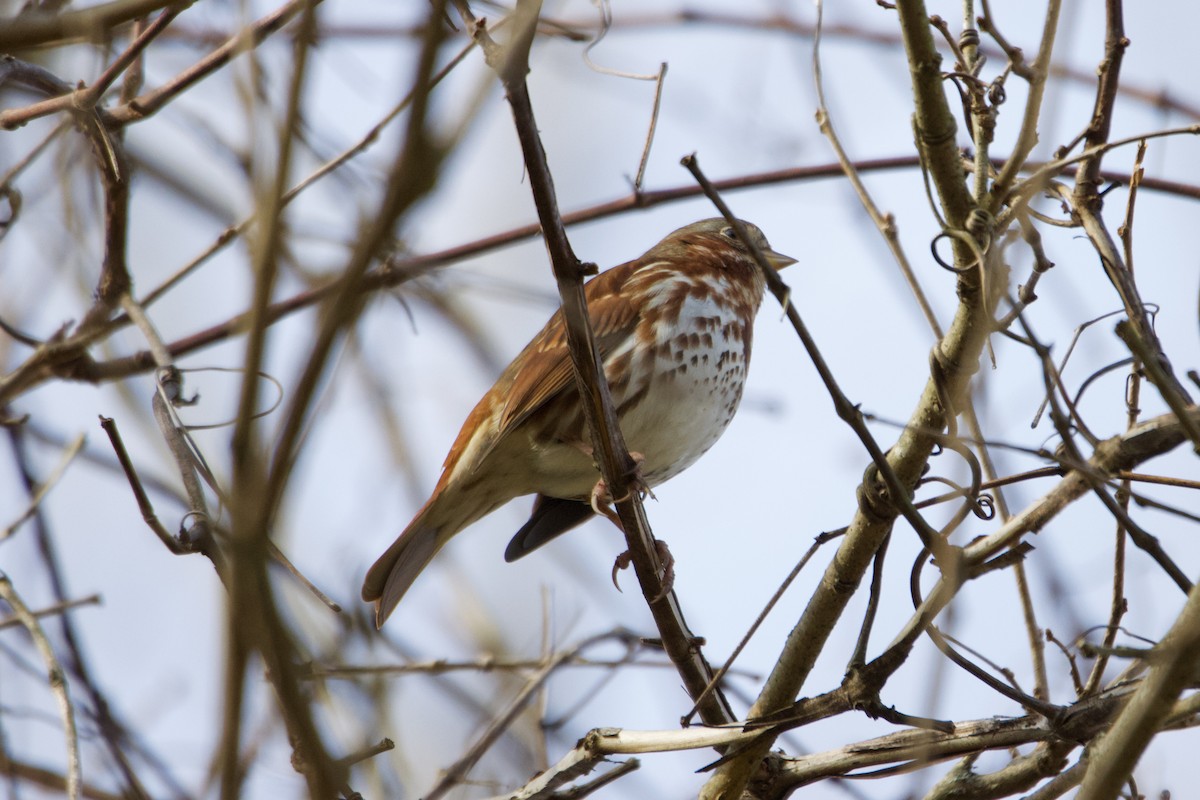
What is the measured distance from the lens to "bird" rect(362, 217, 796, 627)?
4305 millimetres

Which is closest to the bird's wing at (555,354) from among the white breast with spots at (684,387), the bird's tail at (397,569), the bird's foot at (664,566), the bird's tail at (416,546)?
the white breast with spots at (684,387)

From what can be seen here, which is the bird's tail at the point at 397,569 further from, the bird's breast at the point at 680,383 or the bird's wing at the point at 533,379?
the bird's breast at the point at 680,383

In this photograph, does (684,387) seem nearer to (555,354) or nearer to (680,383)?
(680,383)

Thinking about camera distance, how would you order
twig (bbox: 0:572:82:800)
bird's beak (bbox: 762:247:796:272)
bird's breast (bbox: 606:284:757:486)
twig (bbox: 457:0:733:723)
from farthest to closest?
bird's beak (bbox: 762:247:796:272), bird's breast (bbox: 606:284:757:486), twig (bbox: 0:572:82:800), twig (bbox: 457:0:733:723)

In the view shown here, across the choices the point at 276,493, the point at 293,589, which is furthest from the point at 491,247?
the point at 276,493

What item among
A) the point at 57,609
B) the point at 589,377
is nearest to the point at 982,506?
the point at 589,377

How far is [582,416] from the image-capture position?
4387mm

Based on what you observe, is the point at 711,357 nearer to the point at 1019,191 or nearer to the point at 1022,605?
the point at 1022,605

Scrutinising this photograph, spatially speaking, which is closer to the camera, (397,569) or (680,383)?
(397,569)

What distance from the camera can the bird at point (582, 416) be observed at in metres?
4.30

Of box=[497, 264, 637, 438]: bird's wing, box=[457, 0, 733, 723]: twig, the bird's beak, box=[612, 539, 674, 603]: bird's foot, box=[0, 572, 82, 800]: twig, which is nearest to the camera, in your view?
box=[457, 0, 733, 723]: twig

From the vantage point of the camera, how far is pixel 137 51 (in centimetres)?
313

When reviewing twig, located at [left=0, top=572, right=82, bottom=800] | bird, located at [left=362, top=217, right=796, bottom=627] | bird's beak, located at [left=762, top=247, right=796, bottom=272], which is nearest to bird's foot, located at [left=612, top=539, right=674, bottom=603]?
bird, located at [left=362, top=217, right=796, bottom=627]

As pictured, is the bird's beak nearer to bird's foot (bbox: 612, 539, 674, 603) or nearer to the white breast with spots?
the white breast with spots
